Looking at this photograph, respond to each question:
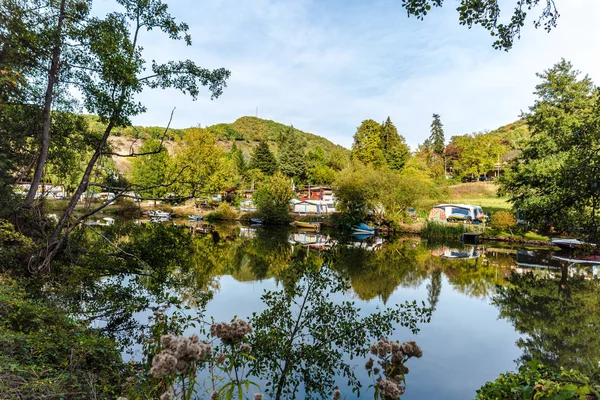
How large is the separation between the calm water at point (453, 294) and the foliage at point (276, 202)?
39.6 feet

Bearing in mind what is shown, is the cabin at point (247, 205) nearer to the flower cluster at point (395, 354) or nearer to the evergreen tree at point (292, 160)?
the evergreen tree at point (292, 160)

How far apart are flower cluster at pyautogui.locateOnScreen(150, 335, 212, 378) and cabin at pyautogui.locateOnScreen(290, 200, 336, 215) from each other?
3693 cm

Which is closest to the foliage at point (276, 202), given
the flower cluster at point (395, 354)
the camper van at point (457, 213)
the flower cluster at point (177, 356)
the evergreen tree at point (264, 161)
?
the camper van at point (457, 213)

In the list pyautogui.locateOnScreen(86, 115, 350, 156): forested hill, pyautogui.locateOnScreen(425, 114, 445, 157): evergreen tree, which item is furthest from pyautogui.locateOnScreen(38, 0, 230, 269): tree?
pyautogui.locateOnScreen(86, 115, 350, 156): forested hill

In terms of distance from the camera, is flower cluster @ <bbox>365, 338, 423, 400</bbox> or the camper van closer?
flower cluster @ <bbox>365, 338, 423, 400</bbox>

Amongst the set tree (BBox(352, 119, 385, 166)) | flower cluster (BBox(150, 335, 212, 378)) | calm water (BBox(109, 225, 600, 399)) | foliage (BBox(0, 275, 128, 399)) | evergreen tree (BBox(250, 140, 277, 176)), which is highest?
tree (BBox(352, 119, 385, 166))

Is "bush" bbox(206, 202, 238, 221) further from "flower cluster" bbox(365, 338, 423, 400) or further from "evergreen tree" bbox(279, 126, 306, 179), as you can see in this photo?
"flower cluster" bbox(365, 338, 423, 400)

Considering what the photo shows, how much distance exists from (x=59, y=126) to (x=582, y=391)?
399 inches

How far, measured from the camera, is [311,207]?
39.6 meters

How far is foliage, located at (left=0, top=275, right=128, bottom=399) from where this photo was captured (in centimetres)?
275

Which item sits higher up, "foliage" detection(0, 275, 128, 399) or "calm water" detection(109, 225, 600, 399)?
"foliage" detection(0, 275, 128, 399)

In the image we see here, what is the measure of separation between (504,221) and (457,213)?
751cm

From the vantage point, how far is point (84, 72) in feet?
22.4

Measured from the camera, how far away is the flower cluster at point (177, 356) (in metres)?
1.72
